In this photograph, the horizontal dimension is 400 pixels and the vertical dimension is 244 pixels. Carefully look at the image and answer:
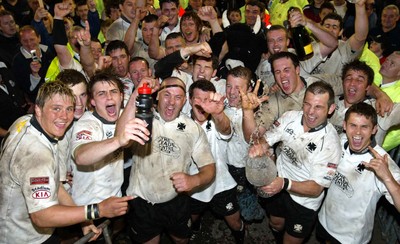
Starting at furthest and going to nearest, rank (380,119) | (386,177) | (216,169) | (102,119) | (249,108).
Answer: (216,169) < (380,119) < (249,108) < (102,119) < (386,177)

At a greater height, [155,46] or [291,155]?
[155,46]

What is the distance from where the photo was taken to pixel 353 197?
12.1ft

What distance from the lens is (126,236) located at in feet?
16.4

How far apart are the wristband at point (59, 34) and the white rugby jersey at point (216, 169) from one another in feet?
6.73

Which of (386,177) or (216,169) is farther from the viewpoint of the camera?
(216,169)

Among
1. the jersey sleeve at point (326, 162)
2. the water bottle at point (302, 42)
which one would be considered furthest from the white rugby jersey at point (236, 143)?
the water bottle at point (302, 42)

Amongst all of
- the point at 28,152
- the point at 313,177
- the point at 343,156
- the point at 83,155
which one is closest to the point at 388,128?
the point at 343,156

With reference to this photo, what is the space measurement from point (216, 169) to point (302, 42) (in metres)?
2.22

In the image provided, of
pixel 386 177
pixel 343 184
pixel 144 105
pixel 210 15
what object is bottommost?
pixel 343 184

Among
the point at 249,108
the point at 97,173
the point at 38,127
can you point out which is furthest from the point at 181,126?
the point at 38,127

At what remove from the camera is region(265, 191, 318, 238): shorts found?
4277mm

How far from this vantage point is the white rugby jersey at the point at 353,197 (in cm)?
360

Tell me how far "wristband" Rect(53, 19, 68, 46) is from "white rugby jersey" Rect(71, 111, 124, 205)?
49.9 inches

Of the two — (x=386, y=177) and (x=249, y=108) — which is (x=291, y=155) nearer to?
(x=249, y=108)
